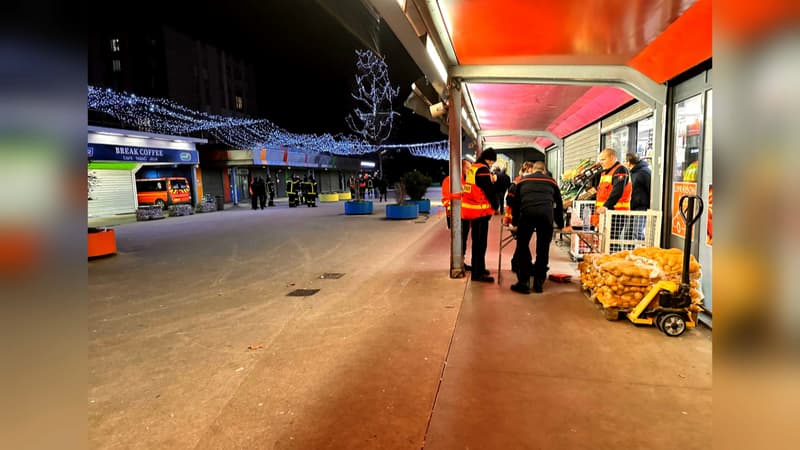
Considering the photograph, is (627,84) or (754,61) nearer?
(754,61)

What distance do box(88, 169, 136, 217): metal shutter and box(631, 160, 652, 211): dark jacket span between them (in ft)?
68.9

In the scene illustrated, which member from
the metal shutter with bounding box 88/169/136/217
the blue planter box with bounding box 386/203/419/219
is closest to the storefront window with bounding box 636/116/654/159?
the blue planter box with bounding box 386/203/419/219

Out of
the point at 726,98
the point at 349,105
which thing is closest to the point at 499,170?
the point at 726,98

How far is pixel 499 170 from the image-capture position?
10.8 meters

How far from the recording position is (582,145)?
468 inches

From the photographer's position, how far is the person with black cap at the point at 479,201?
600 centimetres

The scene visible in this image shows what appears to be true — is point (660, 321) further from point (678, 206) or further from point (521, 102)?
point (521, 102)

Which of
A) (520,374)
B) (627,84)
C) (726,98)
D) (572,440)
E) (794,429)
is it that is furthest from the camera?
(627,84)

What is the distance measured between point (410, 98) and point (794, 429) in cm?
617

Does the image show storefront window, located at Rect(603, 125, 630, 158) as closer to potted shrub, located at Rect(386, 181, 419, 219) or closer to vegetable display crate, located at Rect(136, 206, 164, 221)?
potted shrub, located at Rect(386, 181, 419, 219)

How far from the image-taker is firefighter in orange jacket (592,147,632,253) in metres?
5.88

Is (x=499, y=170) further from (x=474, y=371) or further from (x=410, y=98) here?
(x=474, y=371)

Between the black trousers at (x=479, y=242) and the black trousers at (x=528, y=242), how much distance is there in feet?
1.95

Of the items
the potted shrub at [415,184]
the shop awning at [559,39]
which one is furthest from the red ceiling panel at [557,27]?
the potted shrub at [415,184]
